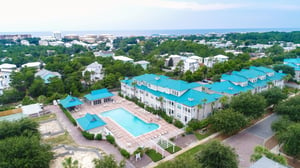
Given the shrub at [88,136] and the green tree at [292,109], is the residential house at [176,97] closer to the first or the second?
the green tree at [292,109]

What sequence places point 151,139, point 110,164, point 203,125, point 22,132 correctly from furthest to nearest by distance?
point 203,125, point 151,139, point 22,132, point 110,164

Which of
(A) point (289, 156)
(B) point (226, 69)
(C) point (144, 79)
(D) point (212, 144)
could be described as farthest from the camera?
(B) point (226, 69)

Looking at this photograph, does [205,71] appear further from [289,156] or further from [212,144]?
[212,144]

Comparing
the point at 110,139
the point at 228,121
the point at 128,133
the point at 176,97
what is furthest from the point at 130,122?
the point at 228,121

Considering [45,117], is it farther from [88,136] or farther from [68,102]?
[88,136]

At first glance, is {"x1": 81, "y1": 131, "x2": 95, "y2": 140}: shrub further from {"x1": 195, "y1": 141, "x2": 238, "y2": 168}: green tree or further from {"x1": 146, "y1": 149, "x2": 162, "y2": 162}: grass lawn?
{"x1": 195, "y1": 141, "x2": 238, "y2": 168}: green tree

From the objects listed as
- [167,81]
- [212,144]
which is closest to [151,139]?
[212,144]
